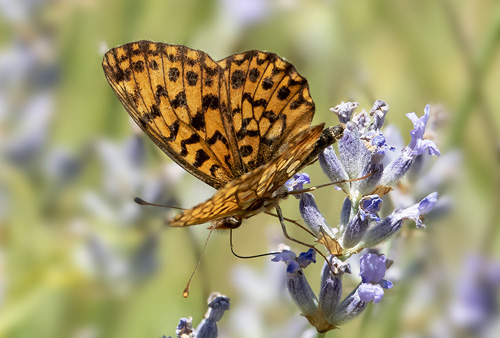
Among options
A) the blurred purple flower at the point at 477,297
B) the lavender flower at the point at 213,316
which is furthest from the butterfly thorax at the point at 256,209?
the blurred purple flower at the point at 477,297

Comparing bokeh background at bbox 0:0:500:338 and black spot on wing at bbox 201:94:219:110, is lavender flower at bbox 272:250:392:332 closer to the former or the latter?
bokeh background at bbox 0:0:500:338

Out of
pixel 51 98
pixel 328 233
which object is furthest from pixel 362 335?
pixel 51 98

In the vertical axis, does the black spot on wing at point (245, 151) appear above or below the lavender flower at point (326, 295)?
above

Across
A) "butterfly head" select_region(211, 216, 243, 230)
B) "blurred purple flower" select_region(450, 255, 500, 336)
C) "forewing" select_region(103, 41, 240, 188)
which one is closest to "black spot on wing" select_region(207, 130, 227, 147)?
"forewing" select_region(103, 41, 240, 188)

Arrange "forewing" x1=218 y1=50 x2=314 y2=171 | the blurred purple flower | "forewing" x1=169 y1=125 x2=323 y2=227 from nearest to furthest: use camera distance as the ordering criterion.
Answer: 1. "forewing" x1=169 y1=125 x2=323 y2=227
2. "forewing" x1=218 y1=50 x2=314 y2=171
3. the blurred purple flower

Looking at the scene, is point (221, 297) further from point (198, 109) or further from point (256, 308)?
point (256, 308)

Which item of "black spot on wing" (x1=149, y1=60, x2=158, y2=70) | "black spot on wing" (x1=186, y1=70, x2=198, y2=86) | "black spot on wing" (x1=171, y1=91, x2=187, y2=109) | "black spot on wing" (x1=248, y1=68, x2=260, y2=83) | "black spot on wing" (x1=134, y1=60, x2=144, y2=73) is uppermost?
"black spot on wing" (x1=134, y1=60, x2=144, y2=73)

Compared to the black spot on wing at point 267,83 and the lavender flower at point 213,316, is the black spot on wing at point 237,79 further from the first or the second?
the lavender flower at point 213,316
